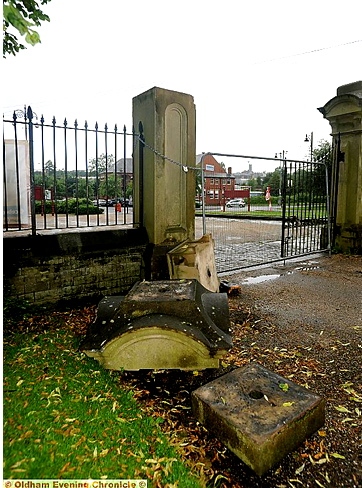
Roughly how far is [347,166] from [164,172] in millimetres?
5449

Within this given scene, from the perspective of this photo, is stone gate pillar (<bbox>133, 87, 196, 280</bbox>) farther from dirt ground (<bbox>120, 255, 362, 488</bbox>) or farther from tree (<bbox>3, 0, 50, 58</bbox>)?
tree (<bbox>3, 0, 50, 58</bbox>)

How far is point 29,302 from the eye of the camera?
173 inches

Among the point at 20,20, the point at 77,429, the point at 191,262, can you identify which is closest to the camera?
the point at 20,20

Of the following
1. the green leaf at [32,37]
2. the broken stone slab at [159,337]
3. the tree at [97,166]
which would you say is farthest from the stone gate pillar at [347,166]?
the green leaf at [32,37]

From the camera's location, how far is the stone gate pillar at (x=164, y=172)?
4992 millimetres

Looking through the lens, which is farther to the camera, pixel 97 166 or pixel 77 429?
pixel 97 166

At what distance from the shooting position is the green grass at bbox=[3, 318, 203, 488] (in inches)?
73.9

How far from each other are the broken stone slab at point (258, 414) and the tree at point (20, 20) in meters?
2.35

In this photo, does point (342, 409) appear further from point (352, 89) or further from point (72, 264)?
point (352, 89)

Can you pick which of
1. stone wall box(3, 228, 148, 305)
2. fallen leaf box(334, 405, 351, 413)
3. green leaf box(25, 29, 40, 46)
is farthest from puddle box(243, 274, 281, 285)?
green leaf box(25, 29, 40, 46)

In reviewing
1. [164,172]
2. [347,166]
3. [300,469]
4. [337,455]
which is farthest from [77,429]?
[347,166]

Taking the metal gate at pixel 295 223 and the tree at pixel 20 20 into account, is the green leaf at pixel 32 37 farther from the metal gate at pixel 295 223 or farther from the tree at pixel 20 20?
the metal gate at pixel 295 223

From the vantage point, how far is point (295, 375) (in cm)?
305

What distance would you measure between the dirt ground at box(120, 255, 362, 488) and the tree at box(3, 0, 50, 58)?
2.42 meters
